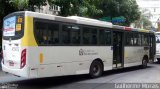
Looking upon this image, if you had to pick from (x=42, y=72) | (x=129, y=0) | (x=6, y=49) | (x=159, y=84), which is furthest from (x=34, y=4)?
(x=129, y=0)

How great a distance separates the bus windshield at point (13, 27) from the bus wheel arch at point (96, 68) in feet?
13.3

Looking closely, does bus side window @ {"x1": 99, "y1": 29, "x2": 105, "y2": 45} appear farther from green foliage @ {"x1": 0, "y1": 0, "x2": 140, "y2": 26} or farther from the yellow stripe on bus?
the yellow stripe on bus

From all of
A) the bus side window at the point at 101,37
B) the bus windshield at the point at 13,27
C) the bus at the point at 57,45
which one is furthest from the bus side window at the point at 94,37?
the bus windshield at the point at 13,27

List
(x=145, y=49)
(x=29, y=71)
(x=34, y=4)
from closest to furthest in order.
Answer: (x=29, y=71)
(x=34, y=4)
(x=145, y=49)

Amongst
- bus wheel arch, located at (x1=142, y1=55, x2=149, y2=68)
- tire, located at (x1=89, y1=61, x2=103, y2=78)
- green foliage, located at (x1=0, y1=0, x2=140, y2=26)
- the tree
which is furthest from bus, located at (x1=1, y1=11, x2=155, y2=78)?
the tree

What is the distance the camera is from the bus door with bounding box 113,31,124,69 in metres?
14.1

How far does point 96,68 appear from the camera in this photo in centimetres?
1279

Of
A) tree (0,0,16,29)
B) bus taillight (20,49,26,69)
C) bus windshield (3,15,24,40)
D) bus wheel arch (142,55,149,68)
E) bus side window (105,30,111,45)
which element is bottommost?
bus wheel arch (142,55,149,68)

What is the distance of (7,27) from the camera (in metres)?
10.5

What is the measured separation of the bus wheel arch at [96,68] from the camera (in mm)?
12392

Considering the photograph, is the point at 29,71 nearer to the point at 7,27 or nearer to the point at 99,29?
the point at 7,27

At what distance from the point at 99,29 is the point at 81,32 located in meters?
1.41

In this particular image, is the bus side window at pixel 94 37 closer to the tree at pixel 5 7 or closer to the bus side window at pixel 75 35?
the bus side window at pixel 75 35

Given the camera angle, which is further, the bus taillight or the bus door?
the bus door
